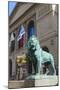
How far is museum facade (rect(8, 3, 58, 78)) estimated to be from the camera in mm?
2535

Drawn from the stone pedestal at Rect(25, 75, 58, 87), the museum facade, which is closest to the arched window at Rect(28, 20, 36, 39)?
the museum facade

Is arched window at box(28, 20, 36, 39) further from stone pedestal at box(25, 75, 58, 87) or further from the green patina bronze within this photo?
stone pedestal at box(25, 75, 58, 87)

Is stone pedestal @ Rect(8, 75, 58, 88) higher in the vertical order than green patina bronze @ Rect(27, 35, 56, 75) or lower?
lower

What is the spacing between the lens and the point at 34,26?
2.59 m

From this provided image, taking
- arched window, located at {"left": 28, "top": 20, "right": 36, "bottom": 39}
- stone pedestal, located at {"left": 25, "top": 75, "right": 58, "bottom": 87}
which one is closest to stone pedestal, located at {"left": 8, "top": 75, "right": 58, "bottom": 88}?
stone pedestal, located at {"left": 25, "top": 75, "right": 58, "bottom": 87}

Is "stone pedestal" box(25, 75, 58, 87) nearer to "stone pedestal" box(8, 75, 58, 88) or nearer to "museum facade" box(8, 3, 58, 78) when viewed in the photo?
"stone pedestal" box(8, 75, 58, 88)

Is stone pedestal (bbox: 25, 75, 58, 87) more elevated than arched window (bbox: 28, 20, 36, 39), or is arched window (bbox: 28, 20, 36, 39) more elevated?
arched window (bbox: 28, 20, 36, 39)

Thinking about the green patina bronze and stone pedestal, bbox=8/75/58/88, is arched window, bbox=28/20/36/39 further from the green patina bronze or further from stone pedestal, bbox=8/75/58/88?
stone pedestal, bbox=8/75/58/88

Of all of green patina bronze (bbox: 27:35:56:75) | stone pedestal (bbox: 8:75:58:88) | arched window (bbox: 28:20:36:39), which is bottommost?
stone pedestal (bbox: 8:75:58:88)

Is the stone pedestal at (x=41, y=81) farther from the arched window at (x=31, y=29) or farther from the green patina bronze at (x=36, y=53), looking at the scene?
the arched window at (x=31, y=29)

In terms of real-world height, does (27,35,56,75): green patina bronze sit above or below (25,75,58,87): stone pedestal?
above

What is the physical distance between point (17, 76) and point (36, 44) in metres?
0.32

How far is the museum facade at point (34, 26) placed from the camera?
2.54 metres

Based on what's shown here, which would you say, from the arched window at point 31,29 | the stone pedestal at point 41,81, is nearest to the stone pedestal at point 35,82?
the stone pedestal at point 41,81
